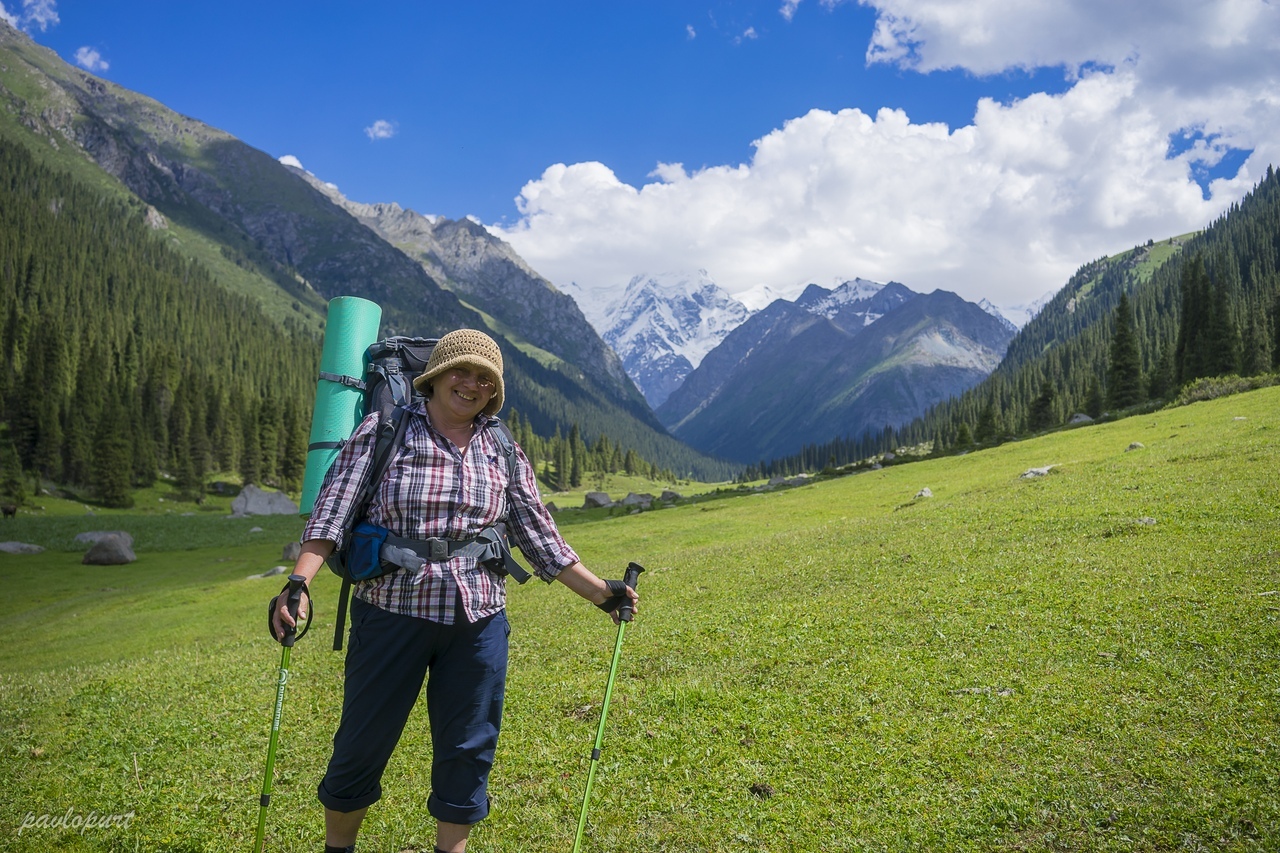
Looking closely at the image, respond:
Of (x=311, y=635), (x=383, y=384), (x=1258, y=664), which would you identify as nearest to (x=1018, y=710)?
(x=1258, y=664)

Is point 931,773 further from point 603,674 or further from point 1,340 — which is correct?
point 1,340

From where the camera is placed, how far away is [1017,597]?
13.0 m

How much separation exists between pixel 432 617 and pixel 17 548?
6586cm

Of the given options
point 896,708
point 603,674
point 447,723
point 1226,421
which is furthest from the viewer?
point 1226,421

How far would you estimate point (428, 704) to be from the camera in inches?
214

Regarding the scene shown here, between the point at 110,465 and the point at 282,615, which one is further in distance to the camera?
the point at 110,465

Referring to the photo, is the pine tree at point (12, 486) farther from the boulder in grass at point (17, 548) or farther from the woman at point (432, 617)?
the woman at point (432, 617)

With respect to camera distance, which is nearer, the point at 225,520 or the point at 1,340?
the point at 225,520

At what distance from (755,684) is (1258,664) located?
653cm

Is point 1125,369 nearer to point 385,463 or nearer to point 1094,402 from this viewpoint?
point 1094,402

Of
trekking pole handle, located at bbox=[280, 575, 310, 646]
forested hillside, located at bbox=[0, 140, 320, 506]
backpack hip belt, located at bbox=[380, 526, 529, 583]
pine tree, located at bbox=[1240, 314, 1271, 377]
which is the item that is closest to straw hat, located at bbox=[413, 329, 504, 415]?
backpack hip belt, located at bbox=[380, 526, 529, 583]

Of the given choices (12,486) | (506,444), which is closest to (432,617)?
(506,444)

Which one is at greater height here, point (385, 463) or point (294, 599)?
point (385, 463)

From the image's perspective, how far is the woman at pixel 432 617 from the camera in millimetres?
5238
